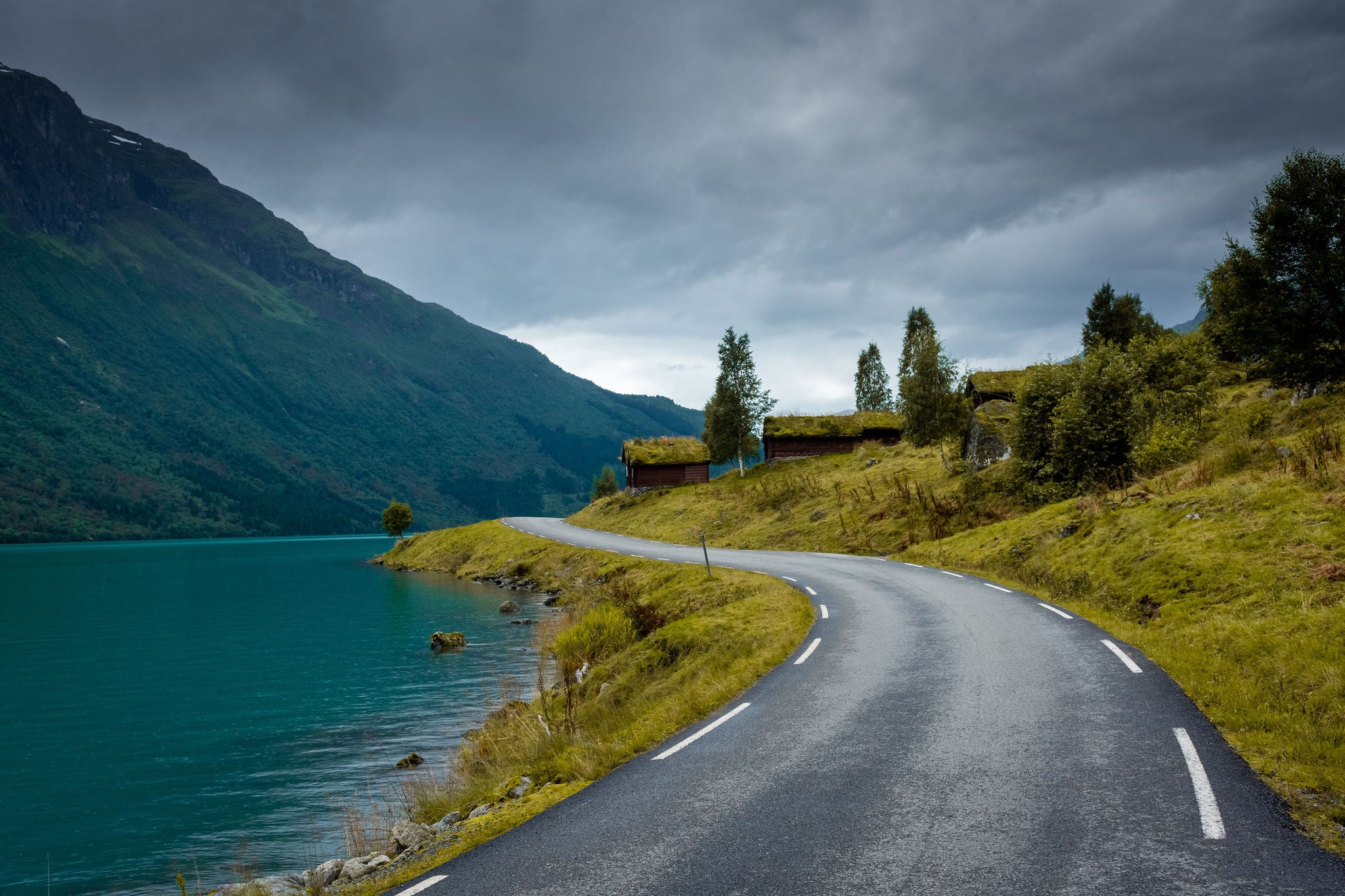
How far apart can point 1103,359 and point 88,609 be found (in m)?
62.8

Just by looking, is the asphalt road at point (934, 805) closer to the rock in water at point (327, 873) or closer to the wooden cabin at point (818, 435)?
the rock in water at point (327, 873)

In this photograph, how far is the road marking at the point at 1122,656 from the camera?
11062 mm

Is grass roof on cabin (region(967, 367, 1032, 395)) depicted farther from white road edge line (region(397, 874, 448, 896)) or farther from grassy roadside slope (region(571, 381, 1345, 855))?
white road edge line (region(397, 874, 448, 896))

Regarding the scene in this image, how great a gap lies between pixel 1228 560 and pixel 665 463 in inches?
2470

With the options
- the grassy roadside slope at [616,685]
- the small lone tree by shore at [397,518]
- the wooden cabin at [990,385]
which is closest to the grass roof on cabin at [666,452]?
the wooden cabin at [990,385]

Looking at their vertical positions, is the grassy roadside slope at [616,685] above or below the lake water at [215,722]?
above

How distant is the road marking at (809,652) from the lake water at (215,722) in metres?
8.36

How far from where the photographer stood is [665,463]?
7619 centimetres

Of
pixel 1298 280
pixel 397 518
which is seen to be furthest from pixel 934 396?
pixel 397 518

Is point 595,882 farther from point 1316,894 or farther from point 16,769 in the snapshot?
point 16,769

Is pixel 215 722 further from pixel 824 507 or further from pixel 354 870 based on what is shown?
pixel 824 507

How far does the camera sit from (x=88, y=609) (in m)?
47.5

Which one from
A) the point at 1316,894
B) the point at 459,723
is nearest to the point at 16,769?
the point at 459,723

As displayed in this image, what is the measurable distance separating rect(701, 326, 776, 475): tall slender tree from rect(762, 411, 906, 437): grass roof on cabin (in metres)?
1.88
